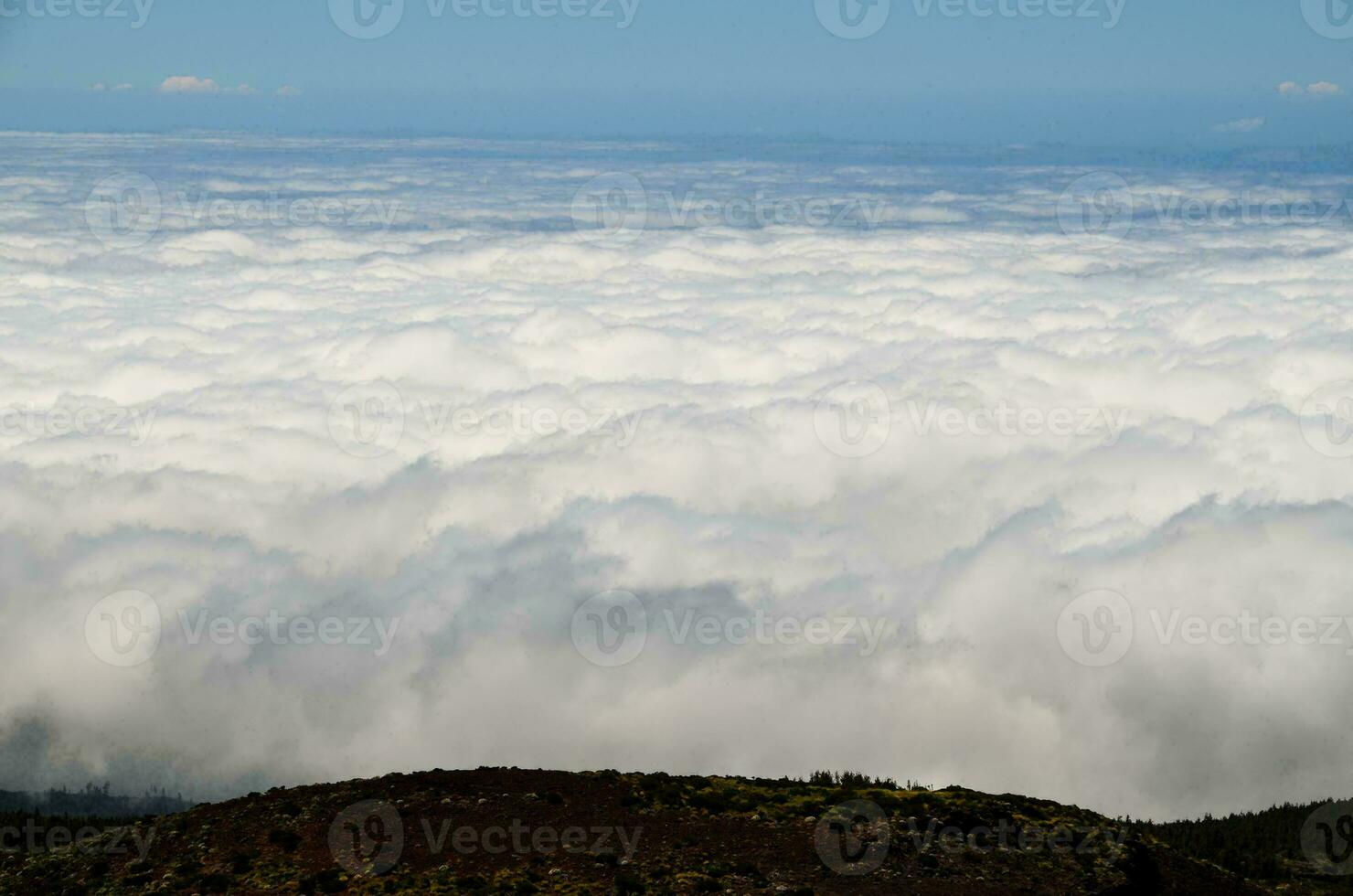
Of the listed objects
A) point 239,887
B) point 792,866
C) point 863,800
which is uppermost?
point 863,800

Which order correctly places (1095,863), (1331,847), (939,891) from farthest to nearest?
(1331,847), (1095,863), (939,891)

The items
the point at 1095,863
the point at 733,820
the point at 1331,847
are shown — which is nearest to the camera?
the point at 1095,863

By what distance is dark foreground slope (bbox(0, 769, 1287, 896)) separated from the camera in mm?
36281

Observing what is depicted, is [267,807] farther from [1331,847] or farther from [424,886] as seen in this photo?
[1331,847]

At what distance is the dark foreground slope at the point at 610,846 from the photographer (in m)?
36.3

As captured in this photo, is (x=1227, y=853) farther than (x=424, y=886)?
Yes

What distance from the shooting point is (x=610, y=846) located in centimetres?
3847

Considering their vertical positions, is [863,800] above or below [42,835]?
above

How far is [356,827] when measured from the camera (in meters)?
39.9

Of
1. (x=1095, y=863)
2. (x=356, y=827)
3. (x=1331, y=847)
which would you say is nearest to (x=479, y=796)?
(x=356, y=827)

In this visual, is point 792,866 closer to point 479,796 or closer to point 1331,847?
point 479,796

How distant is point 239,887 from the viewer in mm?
36344

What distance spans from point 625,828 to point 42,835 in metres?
24.2

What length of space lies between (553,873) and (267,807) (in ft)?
38.5
